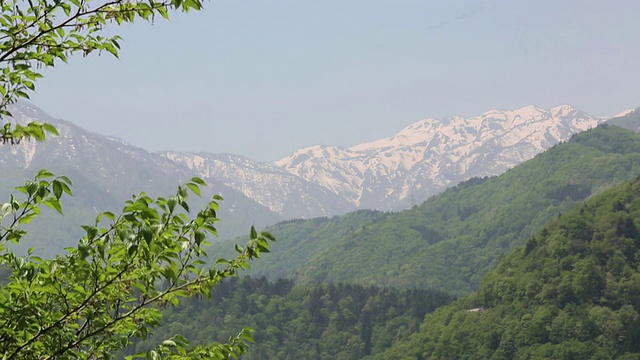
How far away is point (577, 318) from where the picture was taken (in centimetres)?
19925

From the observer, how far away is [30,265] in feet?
39.6

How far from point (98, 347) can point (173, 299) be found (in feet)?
5.72

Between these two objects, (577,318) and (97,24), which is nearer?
(97,24)

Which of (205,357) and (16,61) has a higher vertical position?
(16,61)

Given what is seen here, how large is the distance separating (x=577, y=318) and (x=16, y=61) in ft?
673

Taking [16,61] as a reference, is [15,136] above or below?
below

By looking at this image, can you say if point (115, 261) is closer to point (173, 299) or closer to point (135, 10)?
point (173, 299)

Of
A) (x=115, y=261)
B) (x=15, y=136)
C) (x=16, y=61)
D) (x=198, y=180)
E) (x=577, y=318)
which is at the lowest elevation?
(x=577, y=318)

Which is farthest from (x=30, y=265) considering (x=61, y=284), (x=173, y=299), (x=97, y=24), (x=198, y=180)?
(x=97, y=24)

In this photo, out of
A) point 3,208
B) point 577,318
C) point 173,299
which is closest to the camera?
point 3,208

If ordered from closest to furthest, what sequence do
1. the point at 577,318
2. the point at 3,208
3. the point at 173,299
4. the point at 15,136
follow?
the point at 3,208 < the point at 15,136 < the point at 173,299 < the point at 577,318

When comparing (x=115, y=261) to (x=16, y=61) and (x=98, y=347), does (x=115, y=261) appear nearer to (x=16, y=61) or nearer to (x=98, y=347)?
(x=98, y=347)

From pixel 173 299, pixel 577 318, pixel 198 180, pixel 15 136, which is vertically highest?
pixel 15 136

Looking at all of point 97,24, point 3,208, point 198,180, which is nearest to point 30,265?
point 3,208
